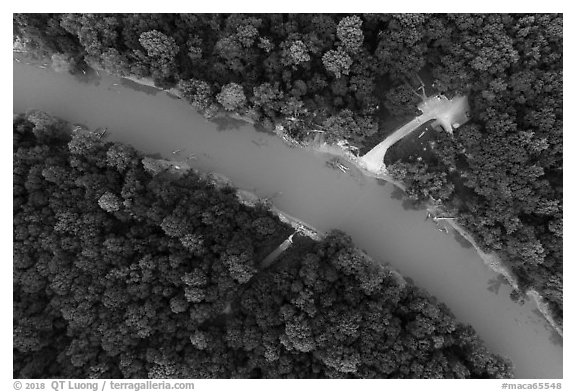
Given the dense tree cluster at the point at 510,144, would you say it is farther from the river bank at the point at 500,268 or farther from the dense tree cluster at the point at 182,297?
the dense tree cluster at the point at 182,297

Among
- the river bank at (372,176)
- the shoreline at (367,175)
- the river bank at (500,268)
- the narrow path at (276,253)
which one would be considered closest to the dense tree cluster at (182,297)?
the narrow path at (276,253)

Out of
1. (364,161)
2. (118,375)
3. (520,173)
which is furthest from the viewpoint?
(364,161)

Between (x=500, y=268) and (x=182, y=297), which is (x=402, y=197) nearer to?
(x=500, y=268)

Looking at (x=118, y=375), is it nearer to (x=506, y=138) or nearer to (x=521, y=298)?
(x=521, y=298)

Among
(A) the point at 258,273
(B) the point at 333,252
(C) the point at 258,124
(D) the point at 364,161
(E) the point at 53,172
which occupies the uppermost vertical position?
(D) the point at 364,161

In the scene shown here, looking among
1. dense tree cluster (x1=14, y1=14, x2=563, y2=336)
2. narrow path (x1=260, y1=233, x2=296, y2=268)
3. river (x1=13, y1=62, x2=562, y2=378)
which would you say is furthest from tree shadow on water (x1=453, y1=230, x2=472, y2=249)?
narrow path (x1=260, y1=233, x2=296, y2=268)

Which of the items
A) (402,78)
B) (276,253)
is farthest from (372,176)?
(276,253)

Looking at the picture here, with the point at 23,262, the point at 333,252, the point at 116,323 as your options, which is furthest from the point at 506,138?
the point at 23,262
